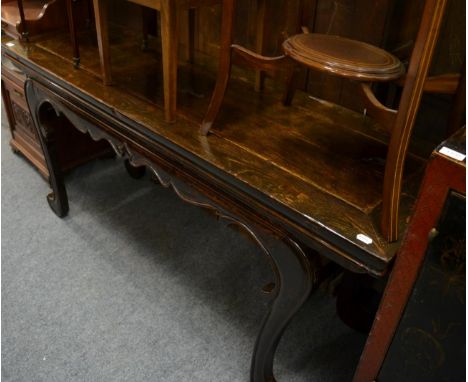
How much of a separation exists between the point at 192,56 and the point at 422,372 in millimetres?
1245

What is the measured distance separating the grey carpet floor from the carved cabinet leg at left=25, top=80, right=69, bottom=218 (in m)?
0.07

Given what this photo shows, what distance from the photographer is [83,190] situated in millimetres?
2205

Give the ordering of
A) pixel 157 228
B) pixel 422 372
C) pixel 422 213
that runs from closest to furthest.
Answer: pixel 422 213 → pixel 422 372 → pixel 157 228

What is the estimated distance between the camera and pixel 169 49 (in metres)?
1.17

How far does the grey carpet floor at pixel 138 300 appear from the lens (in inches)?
56.9

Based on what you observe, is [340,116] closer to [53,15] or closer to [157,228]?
[157,228]

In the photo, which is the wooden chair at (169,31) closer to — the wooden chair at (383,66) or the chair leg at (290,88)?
the wooden chair at (383,66)

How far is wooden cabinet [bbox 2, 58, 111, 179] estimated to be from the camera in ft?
6.91

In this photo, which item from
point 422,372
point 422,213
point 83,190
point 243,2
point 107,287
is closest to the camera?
point 422,213

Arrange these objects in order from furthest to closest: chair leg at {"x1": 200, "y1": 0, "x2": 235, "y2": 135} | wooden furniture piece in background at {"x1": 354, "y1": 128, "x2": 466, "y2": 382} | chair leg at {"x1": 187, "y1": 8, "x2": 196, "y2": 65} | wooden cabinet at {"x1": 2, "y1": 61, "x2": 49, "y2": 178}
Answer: wooden cabinet at {"x1": 2, "y1": 61, "x2": 49, "y2": 178}, chair leg at {"x1": 187, "y1": 8, "x2": 196, "y2": 65}, chair leg at {"x1": 200, "y1": 0, "x2": 235, "y2": 135}, wooden furniture piece in background at {"x1": 354, "y1": 128, "x2": 466, "y2": 382}

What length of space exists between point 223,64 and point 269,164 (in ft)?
0.96

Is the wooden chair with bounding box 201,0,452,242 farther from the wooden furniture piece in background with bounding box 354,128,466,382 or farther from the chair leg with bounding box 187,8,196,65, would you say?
the chair leg with bounding box 187,8,196,65

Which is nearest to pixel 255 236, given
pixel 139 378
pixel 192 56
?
pixel 139 378

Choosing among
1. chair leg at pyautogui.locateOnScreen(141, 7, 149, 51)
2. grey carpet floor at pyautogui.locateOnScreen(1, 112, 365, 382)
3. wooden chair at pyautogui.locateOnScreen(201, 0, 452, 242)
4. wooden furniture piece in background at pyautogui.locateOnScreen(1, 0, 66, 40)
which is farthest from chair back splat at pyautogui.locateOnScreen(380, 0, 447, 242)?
wooden furniture piece in background at pyautogui.locateOnScreen(1, 0, 66, 40)
